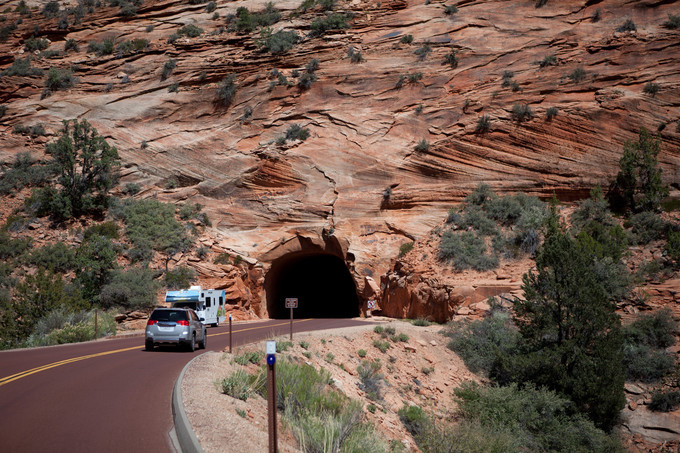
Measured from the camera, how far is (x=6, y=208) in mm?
38469

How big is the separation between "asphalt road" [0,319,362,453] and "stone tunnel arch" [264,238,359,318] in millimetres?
21160

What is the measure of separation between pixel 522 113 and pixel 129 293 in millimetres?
27020

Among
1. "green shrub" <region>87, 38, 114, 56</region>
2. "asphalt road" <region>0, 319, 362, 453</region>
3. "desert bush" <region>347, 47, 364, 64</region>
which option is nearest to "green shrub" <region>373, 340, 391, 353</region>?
"asphalt road" <region>0, 319, 362, 453</region>

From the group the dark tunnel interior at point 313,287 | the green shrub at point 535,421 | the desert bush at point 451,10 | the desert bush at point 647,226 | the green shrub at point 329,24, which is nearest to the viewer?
the green shrub at point 535,421

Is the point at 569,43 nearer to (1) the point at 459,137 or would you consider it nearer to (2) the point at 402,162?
(1) the point at 459,137

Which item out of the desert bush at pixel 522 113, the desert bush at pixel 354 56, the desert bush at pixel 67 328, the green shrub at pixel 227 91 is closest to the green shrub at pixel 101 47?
the green shrub at pixel 227 91

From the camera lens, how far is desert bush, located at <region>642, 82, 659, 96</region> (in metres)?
31.2

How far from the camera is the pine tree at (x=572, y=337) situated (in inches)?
669

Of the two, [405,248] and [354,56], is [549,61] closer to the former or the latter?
[354,56]

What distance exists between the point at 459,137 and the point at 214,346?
928 inches

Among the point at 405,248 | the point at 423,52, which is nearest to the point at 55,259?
the point at 405,248

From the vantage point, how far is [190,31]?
159ft

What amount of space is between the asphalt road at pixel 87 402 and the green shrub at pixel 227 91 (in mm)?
29419

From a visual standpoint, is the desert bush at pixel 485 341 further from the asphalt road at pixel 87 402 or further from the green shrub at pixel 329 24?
the green shrub at pixel 329 24
